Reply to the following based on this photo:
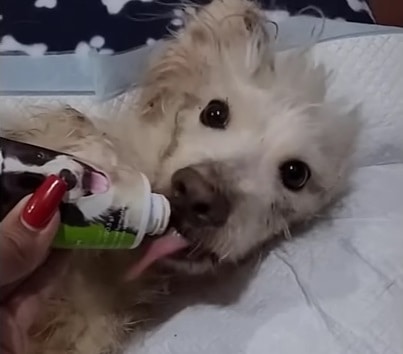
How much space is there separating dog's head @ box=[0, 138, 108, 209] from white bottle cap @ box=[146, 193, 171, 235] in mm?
81

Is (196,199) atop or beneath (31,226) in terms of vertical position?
beneath

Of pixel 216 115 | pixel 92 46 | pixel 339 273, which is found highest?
pixel 216 115

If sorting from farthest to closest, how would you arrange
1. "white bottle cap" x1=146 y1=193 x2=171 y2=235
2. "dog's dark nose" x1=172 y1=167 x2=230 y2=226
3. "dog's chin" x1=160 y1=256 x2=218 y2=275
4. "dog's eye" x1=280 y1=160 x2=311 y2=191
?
1. "dog's eye" x1=280 y1=160 x2=311 y2=191
2. "dog's chin" x1=160 y1=256 x2=218 y2=275
3. "dog's dark nose" x1=172 y1=167 x2=230 y2=226
4. "white bottle cap" x1=146 y1=193 x2=171 y2=235

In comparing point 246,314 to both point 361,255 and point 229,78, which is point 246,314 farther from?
point 229,78

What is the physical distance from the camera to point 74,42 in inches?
72.5

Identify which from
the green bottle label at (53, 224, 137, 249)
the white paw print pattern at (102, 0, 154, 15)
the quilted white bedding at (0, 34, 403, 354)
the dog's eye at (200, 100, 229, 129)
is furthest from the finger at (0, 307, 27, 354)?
the white paw print pattern at (102, 0, 154, 15)

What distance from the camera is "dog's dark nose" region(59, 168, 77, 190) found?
1159 millimetres

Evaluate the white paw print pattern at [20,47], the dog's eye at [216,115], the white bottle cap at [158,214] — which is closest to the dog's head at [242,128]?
the dog's eye at [216,115]

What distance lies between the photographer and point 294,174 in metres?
1.59

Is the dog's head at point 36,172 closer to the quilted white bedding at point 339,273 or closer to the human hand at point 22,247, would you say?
the human hand at point 22,247

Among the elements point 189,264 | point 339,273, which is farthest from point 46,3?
point 339,273

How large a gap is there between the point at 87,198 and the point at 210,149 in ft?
1.24

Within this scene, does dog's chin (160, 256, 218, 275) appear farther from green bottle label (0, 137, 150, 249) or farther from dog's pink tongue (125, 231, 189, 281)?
green bottle label (0, 137, 150, 249)

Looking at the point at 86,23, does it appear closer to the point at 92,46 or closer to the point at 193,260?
the point at 92,46
